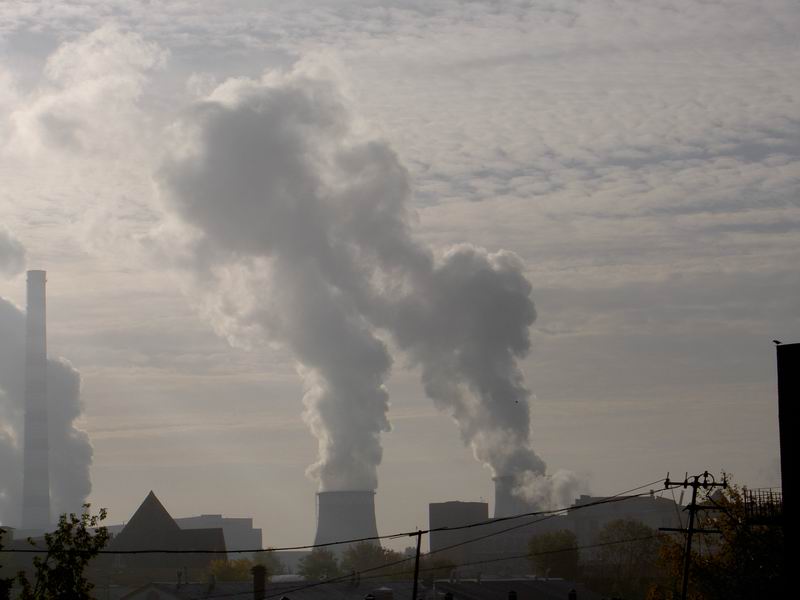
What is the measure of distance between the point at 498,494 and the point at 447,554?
1404 centimetres

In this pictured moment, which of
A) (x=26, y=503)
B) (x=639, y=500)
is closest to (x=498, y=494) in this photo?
(x=639, y=500)

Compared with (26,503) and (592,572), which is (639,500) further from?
(26,503)

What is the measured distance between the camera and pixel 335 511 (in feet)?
407

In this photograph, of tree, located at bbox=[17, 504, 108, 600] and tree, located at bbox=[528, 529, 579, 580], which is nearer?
tree, located at bbox=[17, 504, 108, 600]

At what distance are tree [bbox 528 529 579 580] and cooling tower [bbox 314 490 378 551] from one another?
1603 centimetres

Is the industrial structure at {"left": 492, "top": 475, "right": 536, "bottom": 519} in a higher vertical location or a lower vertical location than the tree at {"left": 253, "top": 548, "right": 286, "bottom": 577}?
higher

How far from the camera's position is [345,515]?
124500 millimetres

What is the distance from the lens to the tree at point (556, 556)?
109062 mm

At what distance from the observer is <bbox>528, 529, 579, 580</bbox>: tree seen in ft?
358

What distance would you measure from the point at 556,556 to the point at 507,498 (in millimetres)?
11900

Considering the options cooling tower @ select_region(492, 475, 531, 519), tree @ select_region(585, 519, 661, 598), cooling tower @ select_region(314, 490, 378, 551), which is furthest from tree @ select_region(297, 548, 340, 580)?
tree @ select_region(585, 519, 661, 598)

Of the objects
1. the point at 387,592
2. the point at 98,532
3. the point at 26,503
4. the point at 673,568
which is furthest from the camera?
the point at 26,503

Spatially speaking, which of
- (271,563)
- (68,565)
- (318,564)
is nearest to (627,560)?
(318,564)

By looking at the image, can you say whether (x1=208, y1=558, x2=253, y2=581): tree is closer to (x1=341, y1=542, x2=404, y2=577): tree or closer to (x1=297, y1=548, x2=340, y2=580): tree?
(x1=297, y1=548, x2=340, y2=580): tree
